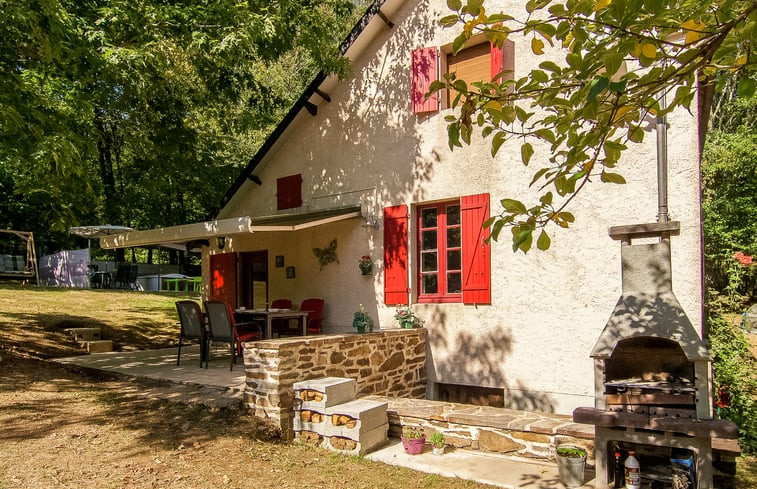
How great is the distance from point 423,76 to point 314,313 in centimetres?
452

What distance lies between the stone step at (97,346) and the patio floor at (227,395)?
34cm

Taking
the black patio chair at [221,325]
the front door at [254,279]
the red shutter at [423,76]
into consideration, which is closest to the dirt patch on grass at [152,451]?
the black patio chair at [221,325]

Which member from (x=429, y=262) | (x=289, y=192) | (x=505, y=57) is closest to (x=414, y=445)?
(x=429, y=262)

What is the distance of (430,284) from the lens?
891 cm

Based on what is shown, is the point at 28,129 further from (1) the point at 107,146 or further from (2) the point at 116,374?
(1) the point at 107,146

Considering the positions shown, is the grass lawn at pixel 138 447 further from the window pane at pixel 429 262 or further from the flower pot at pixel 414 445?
the window pane at pixel 429 262

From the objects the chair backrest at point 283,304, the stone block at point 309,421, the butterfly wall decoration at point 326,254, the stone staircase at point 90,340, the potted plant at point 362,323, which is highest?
the butterfly wall decoration at point 326,254

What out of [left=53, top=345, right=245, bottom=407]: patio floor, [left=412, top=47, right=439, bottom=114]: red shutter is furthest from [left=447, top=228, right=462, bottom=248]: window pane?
[left=53, top=345, right=245, bottom=407]: patio floor

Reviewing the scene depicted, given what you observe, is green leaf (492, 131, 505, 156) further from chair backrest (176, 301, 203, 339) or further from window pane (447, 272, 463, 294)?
chair backrest (176, 301, 203, 339)

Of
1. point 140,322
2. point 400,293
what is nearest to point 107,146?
point 140,322

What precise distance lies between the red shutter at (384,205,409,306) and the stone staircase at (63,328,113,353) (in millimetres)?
6001

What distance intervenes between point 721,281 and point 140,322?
43.4 feet

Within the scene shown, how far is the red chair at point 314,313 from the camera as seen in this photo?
9.92 metres

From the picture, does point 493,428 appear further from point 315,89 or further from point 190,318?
point 315,89
